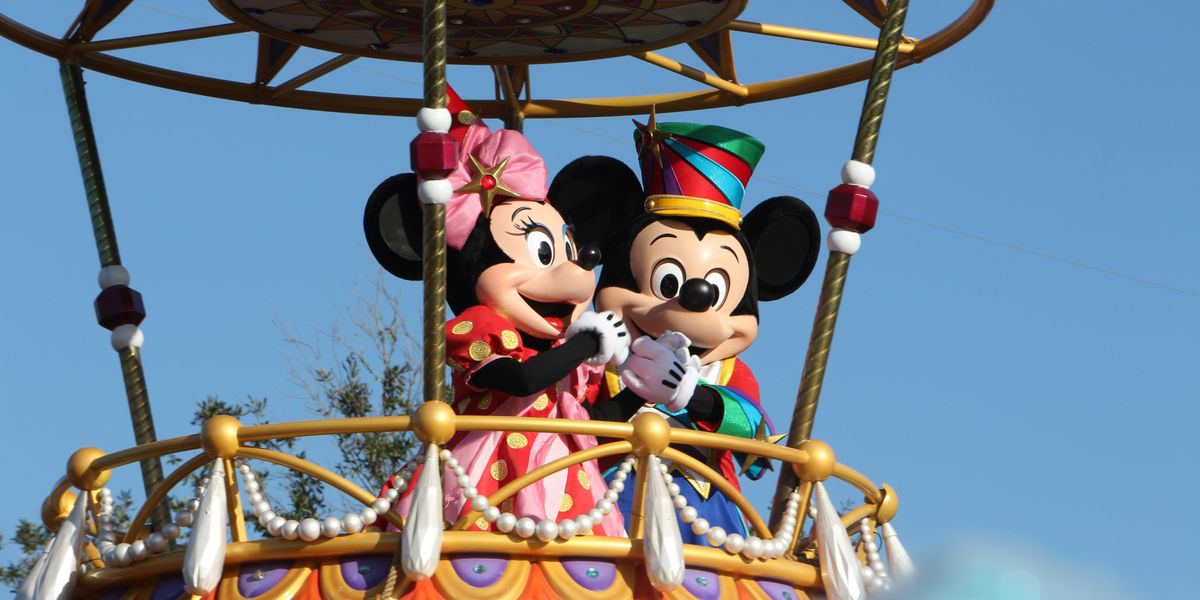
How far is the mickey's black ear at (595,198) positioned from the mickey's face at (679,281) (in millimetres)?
284

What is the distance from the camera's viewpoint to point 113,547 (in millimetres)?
6871

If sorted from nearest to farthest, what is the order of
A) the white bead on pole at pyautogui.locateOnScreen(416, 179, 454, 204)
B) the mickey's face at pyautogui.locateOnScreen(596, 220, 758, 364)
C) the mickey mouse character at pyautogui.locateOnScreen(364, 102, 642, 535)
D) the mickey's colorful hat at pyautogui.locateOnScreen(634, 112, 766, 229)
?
the white bead on pole at pyautogui.locateOnScreen(416, 179, 454, 204) → the mickey mouse character at pyautogui.locateOnScreen(364, 102, 642, 535) → the mickey's face at pyautogui.locateOnScreen(596, 220, 758, 364) → the mickey's colorful hat at pyautogui.locateOnScreen(634, 112, 766, 229)

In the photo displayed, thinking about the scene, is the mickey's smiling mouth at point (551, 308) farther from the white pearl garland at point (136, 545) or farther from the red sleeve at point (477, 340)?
the white pearl garland at point (136, 545)

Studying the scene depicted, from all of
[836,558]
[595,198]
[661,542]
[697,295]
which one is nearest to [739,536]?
[836,558]

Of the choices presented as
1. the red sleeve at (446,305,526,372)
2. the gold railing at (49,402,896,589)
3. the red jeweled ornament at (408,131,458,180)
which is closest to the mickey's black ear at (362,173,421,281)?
the red sleeve at (446,305,526,372)

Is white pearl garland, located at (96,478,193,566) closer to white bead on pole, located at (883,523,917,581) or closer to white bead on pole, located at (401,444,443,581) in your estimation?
white bead on pole, located at (401,444,443,581)

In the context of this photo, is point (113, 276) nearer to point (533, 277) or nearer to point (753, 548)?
point (533, 277)

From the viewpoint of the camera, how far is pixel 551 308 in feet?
25.0

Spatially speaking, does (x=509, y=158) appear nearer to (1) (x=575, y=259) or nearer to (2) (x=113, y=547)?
(1) (x=575, y=259)

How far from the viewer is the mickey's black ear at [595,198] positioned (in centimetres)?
838

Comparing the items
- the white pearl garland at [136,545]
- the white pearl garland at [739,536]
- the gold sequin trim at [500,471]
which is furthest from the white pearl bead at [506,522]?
the white pearl garland at [136,545]

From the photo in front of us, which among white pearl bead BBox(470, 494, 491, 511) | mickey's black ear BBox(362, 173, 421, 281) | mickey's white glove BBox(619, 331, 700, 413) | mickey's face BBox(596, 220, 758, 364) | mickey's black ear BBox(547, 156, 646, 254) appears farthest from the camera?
mickey's black ear BBox(547, 156, 646, 254)

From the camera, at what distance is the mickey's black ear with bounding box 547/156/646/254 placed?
838 centimetres

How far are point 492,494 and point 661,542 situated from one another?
1.92ft
